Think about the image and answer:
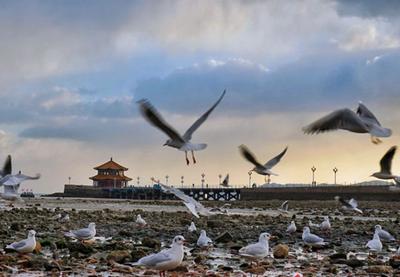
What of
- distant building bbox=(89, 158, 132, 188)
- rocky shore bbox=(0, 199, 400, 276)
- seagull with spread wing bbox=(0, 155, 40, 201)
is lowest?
rocky shore bbox=(0, 199, 400, 276)

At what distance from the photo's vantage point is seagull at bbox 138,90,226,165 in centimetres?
1181

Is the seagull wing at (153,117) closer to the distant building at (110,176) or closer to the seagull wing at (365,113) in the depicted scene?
the seagull wing at (365,113)

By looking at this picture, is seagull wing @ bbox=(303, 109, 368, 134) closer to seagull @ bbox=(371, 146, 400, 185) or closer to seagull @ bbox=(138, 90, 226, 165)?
seagull @ bbox=(138, 90, 226, 165)

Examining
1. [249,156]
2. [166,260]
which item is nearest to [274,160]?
[249,156]

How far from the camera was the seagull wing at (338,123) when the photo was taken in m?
11.8

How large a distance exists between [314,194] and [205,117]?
56683mm

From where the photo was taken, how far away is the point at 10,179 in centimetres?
2103

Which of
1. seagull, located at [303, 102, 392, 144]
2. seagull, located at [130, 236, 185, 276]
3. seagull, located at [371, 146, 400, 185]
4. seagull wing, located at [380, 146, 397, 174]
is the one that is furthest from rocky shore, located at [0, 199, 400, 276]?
seagull, located at [303, 102, 392, 144]

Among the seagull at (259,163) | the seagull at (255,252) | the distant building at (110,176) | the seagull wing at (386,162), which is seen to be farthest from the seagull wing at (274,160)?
the distant building at (110,176)

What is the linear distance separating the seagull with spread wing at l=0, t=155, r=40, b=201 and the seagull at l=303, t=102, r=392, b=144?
10857 mm

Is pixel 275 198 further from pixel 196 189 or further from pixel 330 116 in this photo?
pixel 330 116

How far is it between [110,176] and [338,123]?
9505 cm

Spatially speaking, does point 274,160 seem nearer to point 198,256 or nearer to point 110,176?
point 198,256

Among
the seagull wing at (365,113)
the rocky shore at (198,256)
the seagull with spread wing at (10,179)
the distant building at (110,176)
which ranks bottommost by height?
the rocky shore at (198,256)
